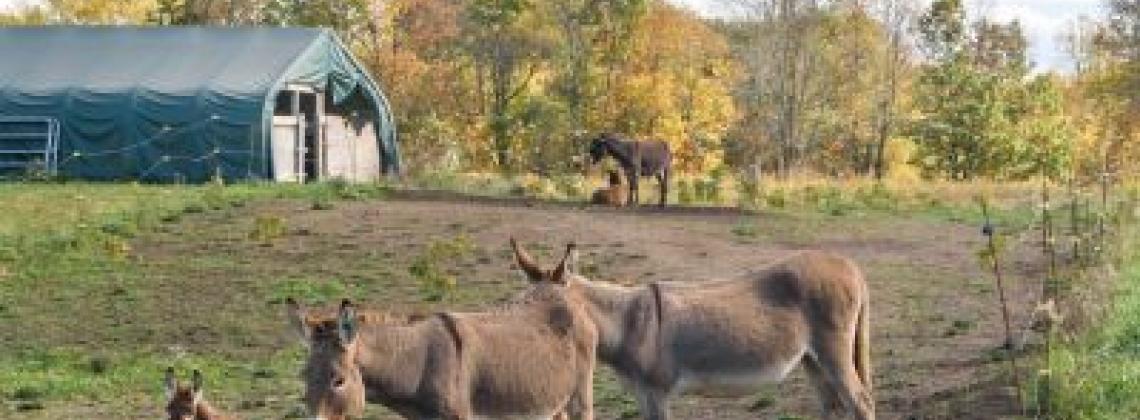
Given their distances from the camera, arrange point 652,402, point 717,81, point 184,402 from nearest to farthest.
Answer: point 184,402 → point 652,402 → point 717,81

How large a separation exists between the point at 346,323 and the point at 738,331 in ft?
10.5

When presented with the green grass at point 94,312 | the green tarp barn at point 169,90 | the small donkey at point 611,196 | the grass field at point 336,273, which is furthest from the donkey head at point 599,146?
the green grass at point 94,312

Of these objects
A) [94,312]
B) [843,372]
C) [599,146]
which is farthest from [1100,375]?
[599,146]

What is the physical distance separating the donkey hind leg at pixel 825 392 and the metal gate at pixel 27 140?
89.6 ft

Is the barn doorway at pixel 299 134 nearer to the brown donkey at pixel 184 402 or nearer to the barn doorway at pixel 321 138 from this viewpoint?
the barn doorway at pixel 321 138

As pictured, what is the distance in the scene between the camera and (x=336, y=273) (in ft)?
66.1

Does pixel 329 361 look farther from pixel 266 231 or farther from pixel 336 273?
pixel 266 231

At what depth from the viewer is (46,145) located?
3594 centimetres

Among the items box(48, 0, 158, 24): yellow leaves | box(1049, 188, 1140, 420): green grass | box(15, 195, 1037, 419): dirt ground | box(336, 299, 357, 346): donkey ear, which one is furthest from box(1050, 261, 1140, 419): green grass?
box(48, 0, 158, 24): yellow leaves

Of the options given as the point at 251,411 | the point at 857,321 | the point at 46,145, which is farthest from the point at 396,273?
the point at 46,145

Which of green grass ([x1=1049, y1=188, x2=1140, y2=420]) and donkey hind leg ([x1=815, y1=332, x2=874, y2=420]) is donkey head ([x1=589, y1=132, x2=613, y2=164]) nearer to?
green grass ([x1=1049, y1=188, x2=1140, y2=420])

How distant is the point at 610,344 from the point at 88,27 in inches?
1281

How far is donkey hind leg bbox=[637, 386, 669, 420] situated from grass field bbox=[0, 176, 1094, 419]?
79.1 inches

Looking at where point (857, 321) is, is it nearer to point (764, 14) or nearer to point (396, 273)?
point (396, 273)
